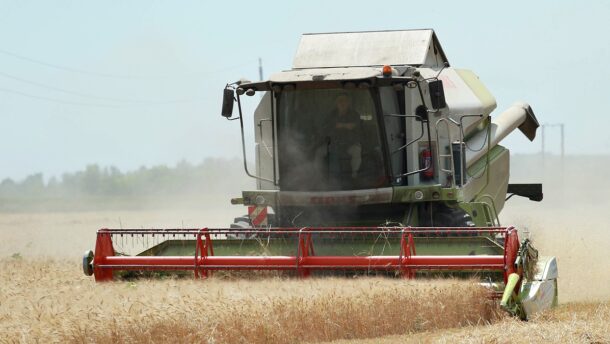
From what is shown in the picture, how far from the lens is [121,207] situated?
35.4 meters

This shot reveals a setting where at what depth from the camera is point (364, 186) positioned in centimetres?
960

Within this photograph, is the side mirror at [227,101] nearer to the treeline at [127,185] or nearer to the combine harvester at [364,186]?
the combine harvester at [364,186]

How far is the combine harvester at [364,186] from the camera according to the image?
841 cm

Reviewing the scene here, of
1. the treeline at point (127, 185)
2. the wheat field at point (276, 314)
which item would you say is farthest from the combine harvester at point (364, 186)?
the treeline at point (127, 185)

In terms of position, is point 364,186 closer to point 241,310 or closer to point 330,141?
point 330,141

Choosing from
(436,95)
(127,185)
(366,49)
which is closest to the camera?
(436,95)

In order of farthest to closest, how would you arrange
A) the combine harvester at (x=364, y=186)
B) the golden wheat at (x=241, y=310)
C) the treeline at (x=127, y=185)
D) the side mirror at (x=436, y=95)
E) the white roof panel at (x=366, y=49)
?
the treeline at (x=127, y=185) < the white roof panel at (x=366, y=49) < the side mirror at (x=436, y=95) < the combine harvester at (x=364, y=186) < the golden wheat at (x=241, y=310)

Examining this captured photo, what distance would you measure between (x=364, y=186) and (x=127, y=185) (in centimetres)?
3656

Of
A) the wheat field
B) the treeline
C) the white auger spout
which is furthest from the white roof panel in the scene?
the treeline

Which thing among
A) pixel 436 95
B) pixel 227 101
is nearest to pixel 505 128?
pixel 436 95

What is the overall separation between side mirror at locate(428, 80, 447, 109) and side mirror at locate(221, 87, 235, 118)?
5.61ft

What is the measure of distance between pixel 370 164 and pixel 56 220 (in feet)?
65.7

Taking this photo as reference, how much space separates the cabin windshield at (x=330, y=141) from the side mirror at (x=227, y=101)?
476mm

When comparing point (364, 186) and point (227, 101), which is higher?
point (227, 101)
